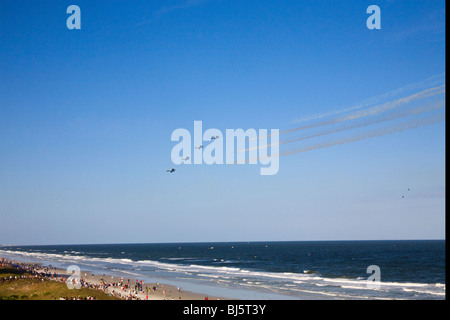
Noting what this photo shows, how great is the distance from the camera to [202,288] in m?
54.8

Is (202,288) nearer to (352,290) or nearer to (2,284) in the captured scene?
(352,290)

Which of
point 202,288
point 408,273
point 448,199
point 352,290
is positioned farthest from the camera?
point 408,273

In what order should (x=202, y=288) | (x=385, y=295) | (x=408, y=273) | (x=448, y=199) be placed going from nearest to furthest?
(x=448, y=199)
(x=385, y=295)
(x=202, y=288)
(x=408, y=273)

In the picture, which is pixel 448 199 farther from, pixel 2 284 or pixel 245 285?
pixel 2 284
